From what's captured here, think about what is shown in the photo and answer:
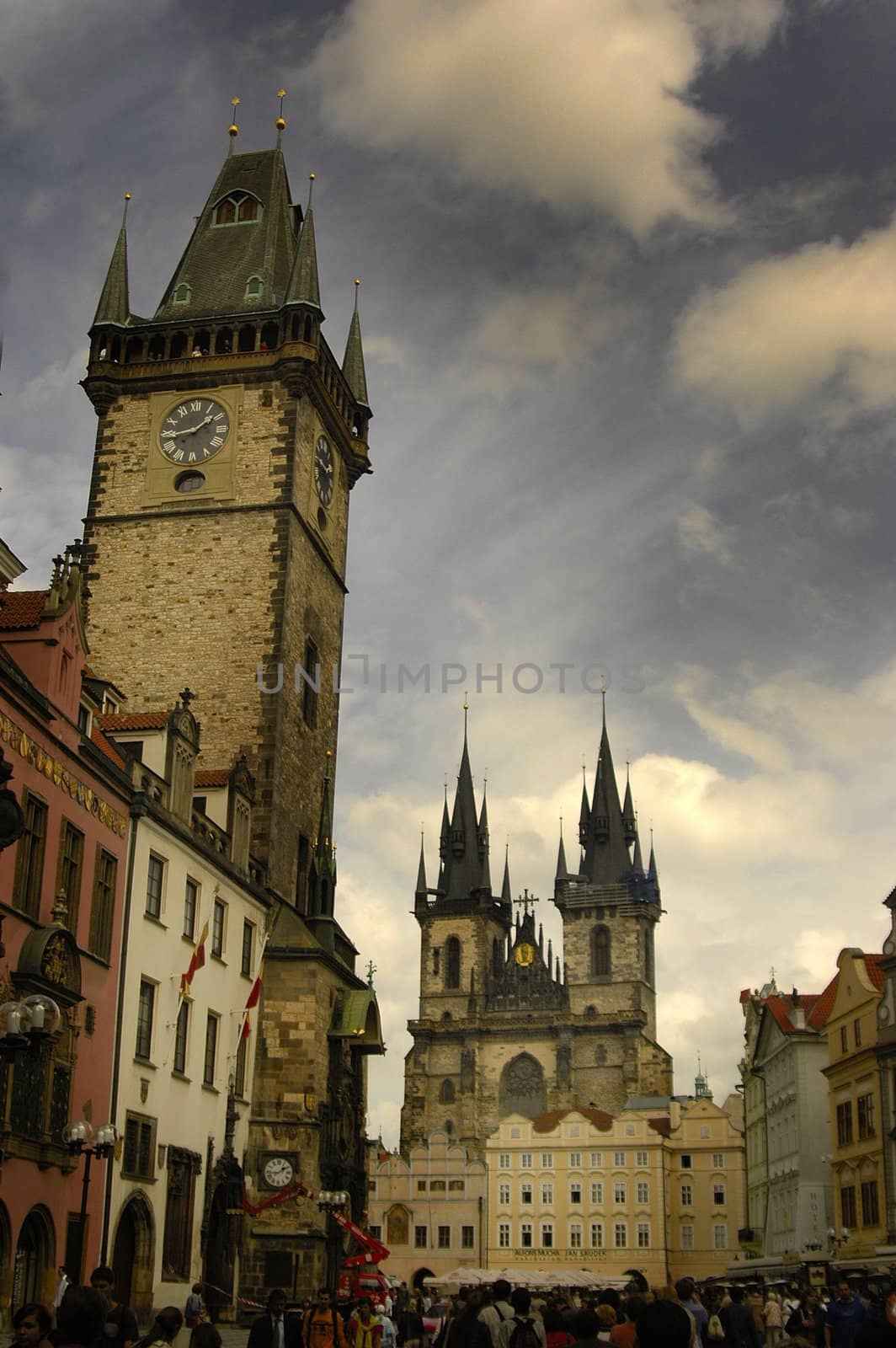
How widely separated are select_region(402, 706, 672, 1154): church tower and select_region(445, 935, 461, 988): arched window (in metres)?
0.08

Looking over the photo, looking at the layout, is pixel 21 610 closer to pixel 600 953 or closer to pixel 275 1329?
pixel 275 1329

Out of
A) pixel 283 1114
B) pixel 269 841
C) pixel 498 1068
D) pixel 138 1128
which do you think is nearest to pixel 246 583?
pixel 269 841

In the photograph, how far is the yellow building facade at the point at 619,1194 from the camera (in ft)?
299

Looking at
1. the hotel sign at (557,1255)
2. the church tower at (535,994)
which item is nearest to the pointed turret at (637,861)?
the church tower at (535,994)

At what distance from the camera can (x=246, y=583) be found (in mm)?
41438

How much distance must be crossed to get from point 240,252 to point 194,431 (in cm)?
718

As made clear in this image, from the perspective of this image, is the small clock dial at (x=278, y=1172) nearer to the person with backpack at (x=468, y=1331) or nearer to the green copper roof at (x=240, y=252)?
the person with backpack at (x=468, y=1331)

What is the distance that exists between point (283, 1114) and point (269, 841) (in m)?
6.83

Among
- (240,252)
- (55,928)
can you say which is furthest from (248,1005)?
(240,252)

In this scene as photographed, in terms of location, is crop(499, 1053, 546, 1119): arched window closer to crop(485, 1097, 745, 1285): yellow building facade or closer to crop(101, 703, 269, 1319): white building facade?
crop(485, 1097, 745, 1285): yellow building facade

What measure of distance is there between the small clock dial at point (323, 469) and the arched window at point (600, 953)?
237ft

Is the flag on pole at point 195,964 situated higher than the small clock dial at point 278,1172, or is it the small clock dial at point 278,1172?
the flag on pole at point 195,964

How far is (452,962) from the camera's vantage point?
386ft

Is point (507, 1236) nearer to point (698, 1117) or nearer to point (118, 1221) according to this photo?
point (698, 1117)
